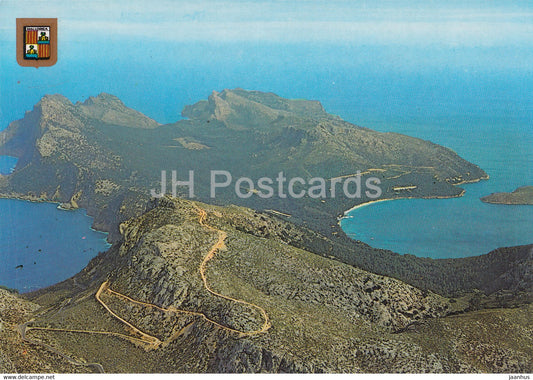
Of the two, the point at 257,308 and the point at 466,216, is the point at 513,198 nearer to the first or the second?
the point at 466,216

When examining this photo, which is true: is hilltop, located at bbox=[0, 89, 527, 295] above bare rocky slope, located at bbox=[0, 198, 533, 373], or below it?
above

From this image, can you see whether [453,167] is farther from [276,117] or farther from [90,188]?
[90,188]

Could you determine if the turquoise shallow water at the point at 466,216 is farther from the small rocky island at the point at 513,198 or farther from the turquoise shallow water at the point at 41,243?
the turquoise shallow water at the point at 41,243

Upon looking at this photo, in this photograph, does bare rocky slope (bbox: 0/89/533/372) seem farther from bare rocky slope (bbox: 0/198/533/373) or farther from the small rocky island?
the small rocky island

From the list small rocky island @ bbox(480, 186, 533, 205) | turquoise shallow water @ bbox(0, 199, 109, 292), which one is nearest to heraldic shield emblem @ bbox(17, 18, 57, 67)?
turquoise shallow water @ bbox(0, 199, 109, 292)

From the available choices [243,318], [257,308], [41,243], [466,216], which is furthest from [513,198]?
[243,318]

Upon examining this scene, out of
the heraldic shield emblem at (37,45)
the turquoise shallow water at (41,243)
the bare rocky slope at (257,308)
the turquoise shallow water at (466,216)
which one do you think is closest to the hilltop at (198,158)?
the turquoise shallow water at (41,243)
